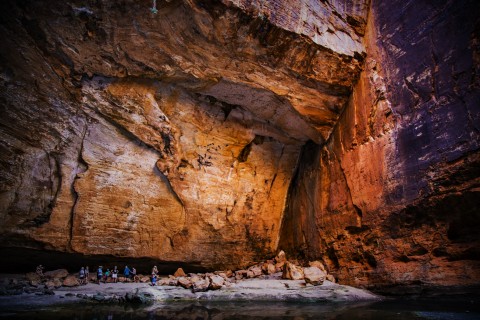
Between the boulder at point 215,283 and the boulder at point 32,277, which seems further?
the boulder at point 215,283

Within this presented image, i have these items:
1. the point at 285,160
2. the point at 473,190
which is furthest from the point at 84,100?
the point at 473,190

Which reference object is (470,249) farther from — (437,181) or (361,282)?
(361,282)

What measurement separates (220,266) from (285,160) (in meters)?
4.91

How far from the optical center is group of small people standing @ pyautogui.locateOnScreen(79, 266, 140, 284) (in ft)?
27.7

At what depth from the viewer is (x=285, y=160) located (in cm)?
1195

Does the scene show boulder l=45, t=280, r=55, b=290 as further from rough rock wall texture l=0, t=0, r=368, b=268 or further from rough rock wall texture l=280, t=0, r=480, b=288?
rough rock wall texture l=280, t=0, r=480, b=288

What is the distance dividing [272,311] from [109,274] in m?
5.65

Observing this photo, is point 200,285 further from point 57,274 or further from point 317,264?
point 57,274

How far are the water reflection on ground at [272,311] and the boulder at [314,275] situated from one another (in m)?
1.31

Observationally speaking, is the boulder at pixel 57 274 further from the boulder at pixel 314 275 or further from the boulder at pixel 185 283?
the boulder at pixel 314 275

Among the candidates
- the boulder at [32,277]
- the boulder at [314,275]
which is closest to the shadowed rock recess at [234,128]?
the boulder at [32,277]

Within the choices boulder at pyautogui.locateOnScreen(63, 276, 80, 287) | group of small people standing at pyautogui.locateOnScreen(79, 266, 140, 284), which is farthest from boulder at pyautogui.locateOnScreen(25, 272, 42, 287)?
group of small people standing at pyautogui.locateOnScreen(79, 266, 140, 284)

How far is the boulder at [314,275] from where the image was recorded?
26.3 ft

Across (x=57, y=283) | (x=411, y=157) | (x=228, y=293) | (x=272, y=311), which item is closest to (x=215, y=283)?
(x=228, y=293)
